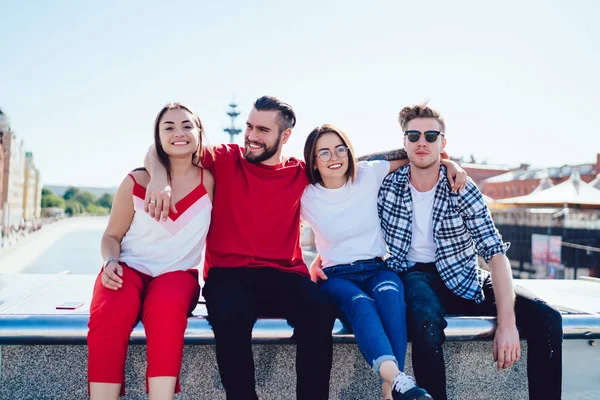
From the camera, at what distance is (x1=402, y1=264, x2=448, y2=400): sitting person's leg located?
6.28ft

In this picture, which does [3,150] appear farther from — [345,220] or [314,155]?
[345,220]

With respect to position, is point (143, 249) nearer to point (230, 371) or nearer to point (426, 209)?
point (230, 371)

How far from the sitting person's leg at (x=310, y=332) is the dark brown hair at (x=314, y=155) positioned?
0.70m

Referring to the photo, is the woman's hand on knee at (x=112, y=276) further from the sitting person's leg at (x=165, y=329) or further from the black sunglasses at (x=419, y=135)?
the black sunglasses at (x=419, y=135)

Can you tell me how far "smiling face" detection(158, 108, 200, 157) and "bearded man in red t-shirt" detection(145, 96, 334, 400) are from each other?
4.3 inches

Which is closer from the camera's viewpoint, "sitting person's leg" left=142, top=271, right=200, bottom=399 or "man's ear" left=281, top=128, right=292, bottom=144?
"sitting person's leg" left=142, top=271, right=200, bottom=399

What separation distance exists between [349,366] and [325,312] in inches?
15.7

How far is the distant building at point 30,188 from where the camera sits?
68.3 metres

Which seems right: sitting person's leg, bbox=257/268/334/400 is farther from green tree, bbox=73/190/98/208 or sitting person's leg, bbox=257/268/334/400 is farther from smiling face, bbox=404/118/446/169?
green tree, bbox=73/190/98/208

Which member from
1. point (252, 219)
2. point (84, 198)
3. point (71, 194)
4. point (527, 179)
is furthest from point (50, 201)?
point (252, 219)

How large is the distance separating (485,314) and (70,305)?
6.51 feet

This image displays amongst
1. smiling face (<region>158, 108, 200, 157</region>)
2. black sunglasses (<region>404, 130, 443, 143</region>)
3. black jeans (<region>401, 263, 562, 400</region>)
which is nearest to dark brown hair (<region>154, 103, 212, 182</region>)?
smiling face (<region>158, 108, 200, 157</region>)

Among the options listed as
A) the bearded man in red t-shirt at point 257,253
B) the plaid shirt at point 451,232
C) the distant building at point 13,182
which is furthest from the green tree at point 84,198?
the plaid shirt at point 451,232

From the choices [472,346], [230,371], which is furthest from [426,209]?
[230,371]
